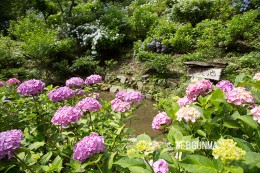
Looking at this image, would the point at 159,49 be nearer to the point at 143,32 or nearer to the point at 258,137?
the point at 143,32

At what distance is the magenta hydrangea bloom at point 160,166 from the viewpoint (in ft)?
3.56

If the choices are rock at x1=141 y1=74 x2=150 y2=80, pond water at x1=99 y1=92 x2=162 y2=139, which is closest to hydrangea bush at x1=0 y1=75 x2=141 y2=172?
pond water at x1=99 y1=92 x2=162 y2=139

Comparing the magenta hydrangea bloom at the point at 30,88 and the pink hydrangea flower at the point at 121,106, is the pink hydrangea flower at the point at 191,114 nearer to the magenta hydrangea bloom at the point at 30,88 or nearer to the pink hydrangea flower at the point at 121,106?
the pink hydrangea flower at the point at 121,106

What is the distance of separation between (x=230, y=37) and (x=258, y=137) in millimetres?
4965

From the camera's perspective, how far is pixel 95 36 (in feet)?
24.5

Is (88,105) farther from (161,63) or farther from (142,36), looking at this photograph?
(142,36)

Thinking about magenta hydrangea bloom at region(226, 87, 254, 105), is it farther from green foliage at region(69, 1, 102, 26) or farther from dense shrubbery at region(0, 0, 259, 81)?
green foliage at region(69, 1, 102, 26)

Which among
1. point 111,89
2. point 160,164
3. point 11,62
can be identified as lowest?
point 111,89

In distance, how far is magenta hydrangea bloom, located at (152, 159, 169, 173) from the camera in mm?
1084

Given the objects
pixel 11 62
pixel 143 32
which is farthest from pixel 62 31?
pixel 143 32

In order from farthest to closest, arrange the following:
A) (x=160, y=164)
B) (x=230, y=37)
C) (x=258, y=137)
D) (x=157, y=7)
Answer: (x=157, y=7), (x=230, y=37), (x=258, y=137), (x=160, y=164)

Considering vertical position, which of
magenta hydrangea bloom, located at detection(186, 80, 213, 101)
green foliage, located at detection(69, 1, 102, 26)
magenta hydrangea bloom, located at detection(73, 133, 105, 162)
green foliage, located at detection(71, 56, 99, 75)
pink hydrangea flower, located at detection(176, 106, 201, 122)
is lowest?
green foliage, located at detection(71, 56, 99, 75)

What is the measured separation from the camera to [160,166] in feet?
3.59

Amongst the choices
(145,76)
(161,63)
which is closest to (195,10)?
(161,63)
